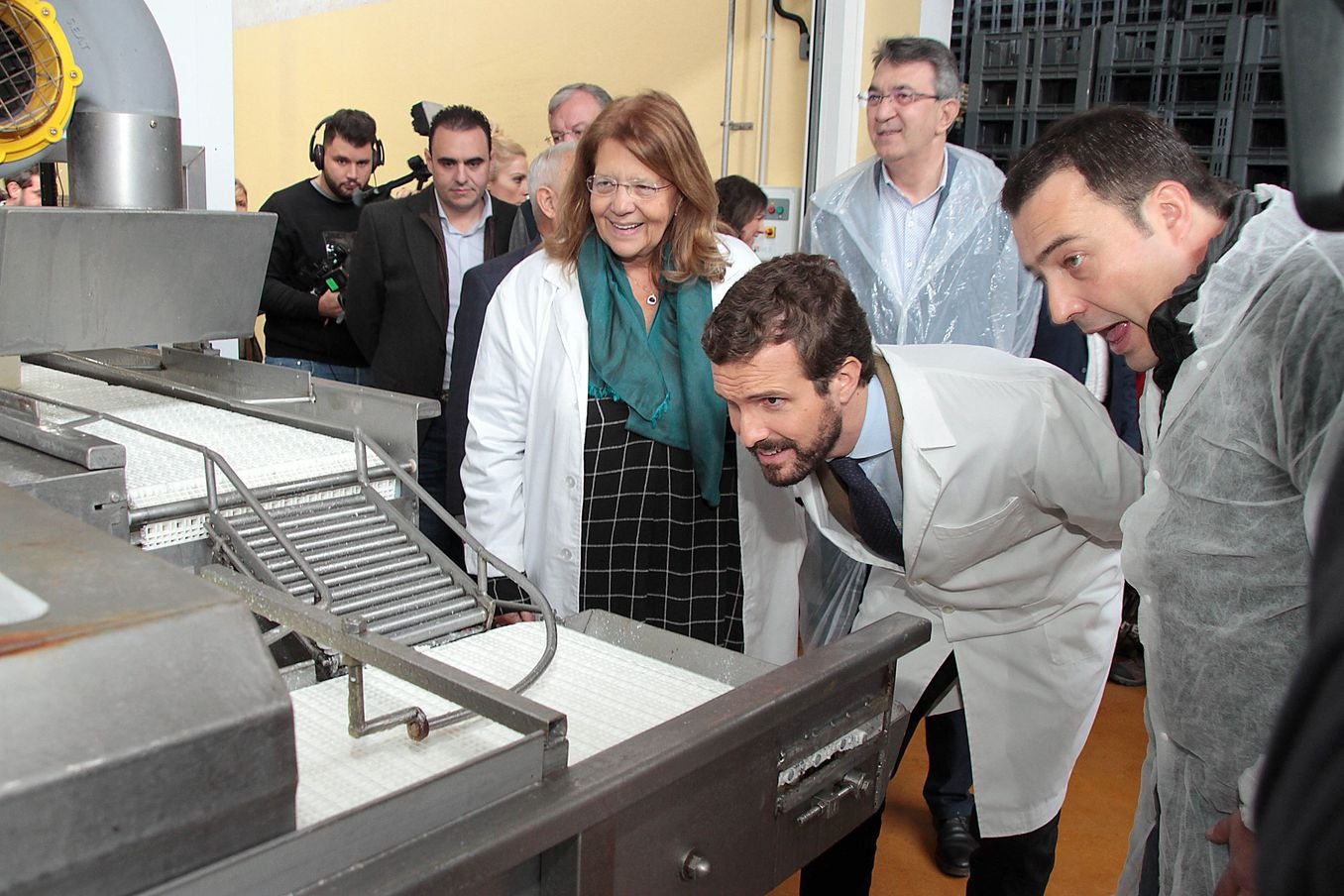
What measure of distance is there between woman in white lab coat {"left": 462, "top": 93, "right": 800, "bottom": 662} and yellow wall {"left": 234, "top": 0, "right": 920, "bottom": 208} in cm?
201

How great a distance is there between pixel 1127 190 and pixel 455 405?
1195mm

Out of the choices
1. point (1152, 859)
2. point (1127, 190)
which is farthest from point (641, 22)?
point (1152, 859)

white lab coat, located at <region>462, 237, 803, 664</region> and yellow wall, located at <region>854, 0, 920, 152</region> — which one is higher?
yellow wall, located at <region>854, 0, 920, 152</region>

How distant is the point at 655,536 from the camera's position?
1756 mm

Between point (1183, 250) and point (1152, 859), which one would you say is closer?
point (1183, 250)

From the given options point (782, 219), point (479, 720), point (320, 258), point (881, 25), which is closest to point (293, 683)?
point (479, 720)

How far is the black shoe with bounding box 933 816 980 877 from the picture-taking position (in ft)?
6.88

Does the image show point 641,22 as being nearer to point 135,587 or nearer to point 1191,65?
point 1191,65

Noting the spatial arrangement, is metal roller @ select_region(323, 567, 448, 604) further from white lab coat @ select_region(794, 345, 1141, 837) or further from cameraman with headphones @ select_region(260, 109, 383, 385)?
cameraman with headphones @ select_region(260, 109, 383, 385)

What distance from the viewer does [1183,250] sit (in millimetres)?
1151

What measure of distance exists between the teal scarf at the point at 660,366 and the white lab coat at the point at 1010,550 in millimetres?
173

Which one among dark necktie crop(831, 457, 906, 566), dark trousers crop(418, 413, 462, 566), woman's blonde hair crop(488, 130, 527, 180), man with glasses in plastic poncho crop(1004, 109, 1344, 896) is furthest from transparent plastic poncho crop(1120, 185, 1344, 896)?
woman's blonde hair crop(488, 130, 527, 180)

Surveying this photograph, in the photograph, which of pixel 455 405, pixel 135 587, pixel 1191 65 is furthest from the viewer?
pixel 1191 65

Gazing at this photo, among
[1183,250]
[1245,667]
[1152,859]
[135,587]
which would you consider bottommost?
[1152,859]
